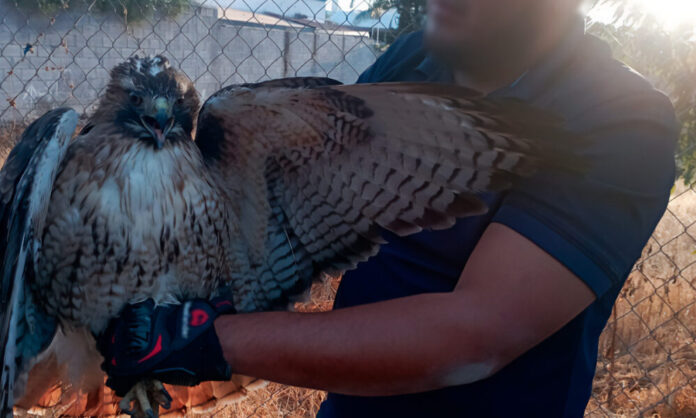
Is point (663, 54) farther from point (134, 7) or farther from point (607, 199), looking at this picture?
point (134, 7)

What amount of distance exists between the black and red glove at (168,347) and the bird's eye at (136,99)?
741 millimetres

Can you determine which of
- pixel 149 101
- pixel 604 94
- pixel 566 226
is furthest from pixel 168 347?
pixel 604 94

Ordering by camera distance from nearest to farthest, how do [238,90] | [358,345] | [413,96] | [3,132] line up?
[358,345]
[413,96]
[238,90]
[3,132]

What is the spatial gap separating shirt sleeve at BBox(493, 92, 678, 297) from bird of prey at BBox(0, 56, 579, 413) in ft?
0.39

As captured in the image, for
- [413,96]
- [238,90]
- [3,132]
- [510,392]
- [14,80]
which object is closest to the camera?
[413,96]

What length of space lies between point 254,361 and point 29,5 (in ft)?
45.6

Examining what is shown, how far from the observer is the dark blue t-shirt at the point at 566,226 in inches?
58.3

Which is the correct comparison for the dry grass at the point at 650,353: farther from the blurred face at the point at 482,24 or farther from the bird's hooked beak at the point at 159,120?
the bird's hooked beak at the point at 159,120

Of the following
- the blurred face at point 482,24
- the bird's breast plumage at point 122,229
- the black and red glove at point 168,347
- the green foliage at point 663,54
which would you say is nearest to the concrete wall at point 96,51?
the green foliage at point 663,54

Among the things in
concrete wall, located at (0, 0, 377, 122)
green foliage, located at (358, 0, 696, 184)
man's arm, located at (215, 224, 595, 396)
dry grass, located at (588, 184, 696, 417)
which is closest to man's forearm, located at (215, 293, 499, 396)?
man's arm, located at (215, 224, 595, 396)

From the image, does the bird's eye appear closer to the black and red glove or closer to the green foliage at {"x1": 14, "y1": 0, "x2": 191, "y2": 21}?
the black and red glove

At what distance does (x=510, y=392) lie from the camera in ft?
6.13

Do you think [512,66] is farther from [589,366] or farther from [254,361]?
[254,361]

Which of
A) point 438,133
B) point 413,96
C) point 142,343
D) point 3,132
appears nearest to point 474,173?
point 438,133
